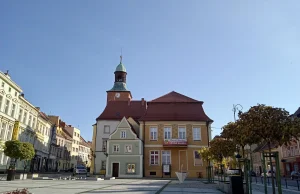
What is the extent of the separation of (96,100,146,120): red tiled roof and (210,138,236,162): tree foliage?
96.6ft

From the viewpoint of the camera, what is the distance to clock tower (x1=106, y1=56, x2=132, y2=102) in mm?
58562

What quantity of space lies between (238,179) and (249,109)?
458 centimetres

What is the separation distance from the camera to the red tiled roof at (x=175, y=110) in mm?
43375

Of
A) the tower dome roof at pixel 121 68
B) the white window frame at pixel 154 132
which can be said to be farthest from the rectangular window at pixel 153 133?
the tower dome roof at pixel 121 68

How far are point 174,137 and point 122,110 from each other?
45.1ft

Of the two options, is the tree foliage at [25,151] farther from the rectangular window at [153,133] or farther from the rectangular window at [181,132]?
the rectangular window at [181,132]

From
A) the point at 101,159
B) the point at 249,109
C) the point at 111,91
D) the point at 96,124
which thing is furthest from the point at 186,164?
the point at 249,109

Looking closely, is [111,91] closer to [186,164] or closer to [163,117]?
[163,117]

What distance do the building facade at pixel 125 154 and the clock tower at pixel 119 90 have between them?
16984 mm

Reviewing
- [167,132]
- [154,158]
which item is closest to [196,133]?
[167,132]

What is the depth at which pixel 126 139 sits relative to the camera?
136 ft

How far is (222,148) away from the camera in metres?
21.6

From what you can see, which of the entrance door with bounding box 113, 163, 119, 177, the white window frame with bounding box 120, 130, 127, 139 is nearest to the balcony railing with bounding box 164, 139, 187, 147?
the white window frame with bounding box 120, 130, 127, 139

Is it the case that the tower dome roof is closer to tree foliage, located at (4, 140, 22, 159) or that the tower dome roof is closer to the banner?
the banner
